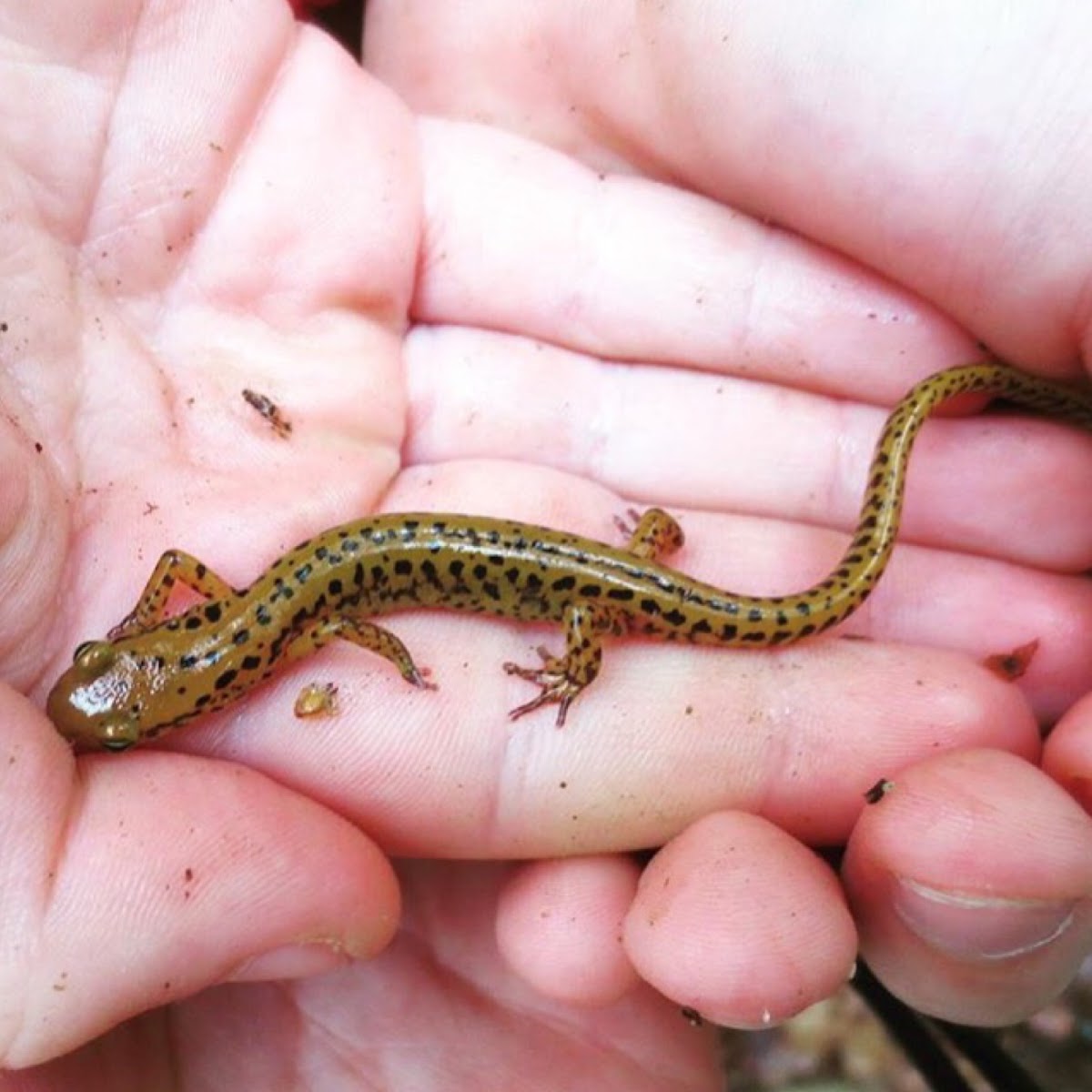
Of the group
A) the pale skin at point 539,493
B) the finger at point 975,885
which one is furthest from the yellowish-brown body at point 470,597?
the finger at point 975,885

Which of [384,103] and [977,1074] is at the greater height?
[384,103]

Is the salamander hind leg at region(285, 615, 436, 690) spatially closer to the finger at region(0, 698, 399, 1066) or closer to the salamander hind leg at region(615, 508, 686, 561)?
the finger at region(0, 698, 399, 1066)

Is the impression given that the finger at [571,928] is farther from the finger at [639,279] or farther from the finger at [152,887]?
the finger at [639,279]

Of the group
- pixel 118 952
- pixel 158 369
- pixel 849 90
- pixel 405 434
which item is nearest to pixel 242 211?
pixel 158 369

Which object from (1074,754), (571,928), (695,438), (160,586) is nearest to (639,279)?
(695,438)

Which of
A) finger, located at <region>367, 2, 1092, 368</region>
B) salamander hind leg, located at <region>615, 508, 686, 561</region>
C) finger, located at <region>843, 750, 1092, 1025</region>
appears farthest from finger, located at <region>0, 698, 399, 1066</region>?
finger, located at <region>367, 2, 1092, 368</region>

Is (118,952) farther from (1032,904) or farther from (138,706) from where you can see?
(1032,904)
